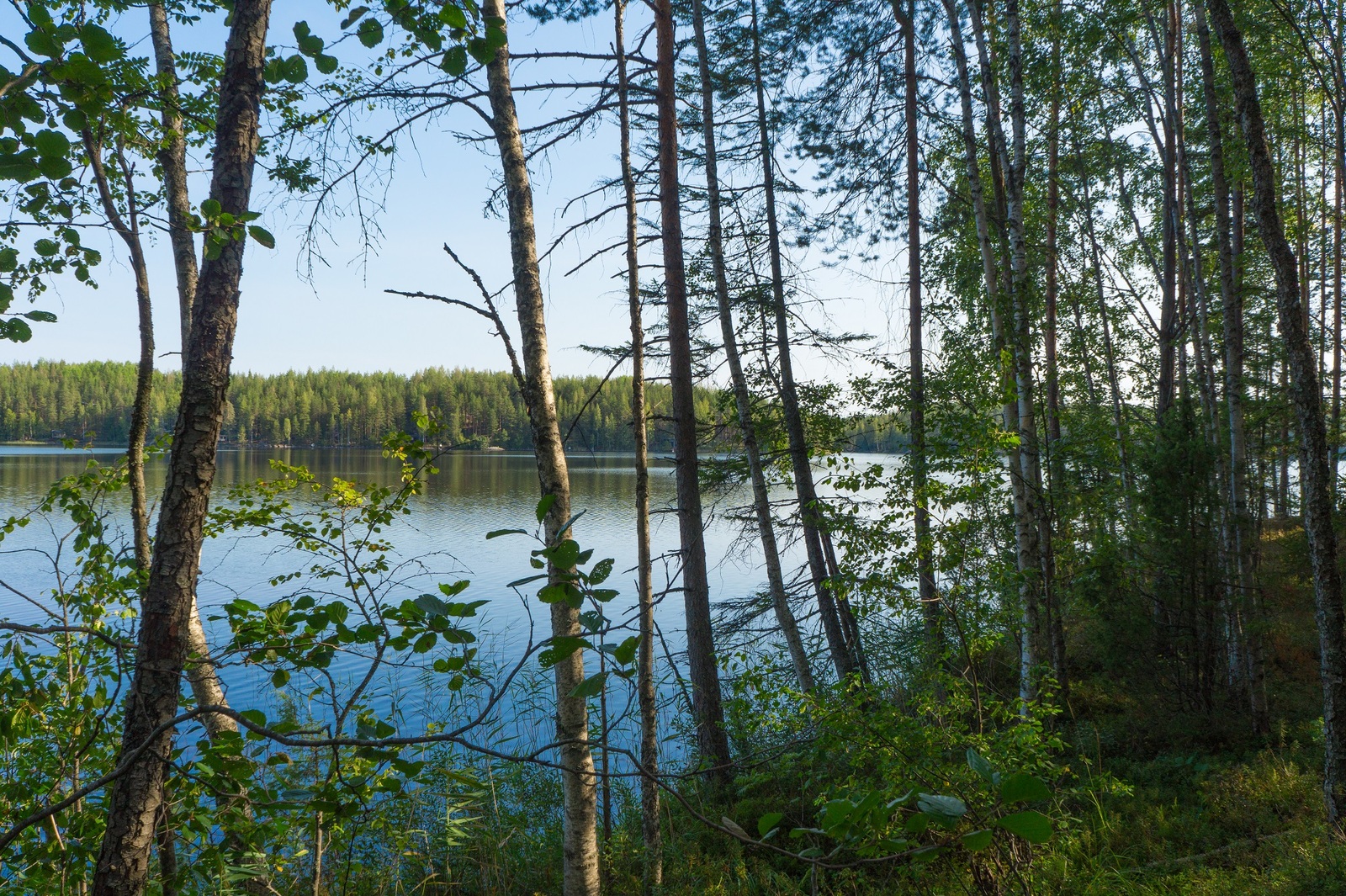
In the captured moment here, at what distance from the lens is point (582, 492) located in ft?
102

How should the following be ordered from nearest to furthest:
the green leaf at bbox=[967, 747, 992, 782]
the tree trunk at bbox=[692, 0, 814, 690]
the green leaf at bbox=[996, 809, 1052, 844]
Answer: the green leaf at bbox=[996, 809, 1052, 844] → the green leaf at bbox=[967, 747, 992, 782] → the tree trunk at bbox=[692, 0, 814, 690]

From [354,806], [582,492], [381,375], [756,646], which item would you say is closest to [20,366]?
[381,375]

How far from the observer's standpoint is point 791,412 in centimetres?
852

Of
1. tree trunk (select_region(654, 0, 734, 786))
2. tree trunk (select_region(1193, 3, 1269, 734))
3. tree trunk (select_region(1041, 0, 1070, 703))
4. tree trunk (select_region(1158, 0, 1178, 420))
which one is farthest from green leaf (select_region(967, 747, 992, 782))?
tree trunk (select_region(1158, 0, 1178, 420))

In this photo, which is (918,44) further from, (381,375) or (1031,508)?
(381,375)

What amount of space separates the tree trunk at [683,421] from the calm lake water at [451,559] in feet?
1.26

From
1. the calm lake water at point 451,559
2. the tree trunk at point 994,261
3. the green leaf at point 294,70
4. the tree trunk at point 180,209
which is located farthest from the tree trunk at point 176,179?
the tree trunk at point 994,261

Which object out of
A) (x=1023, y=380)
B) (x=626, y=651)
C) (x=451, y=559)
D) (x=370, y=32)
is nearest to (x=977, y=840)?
(x=626, y=651)

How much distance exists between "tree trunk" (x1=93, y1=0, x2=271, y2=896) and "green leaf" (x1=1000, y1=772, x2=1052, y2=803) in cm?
178

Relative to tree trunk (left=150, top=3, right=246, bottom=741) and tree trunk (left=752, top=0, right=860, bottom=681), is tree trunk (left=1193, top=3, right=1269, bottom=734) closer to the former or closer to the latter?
tree trunk (left=752, top=0, right=860, bottom=681)

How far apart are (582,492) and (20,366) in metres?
71.6

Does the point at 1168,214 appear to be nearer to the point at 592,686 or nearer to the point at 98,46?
the point at 592,686

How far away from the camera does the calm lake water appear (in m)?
8.21

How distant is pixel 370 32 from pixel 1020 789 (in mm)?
1844
